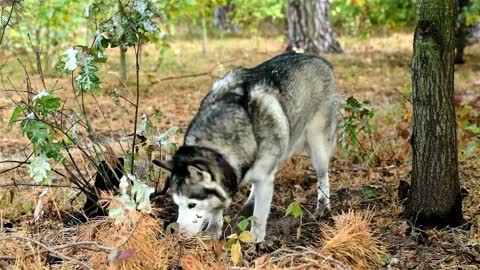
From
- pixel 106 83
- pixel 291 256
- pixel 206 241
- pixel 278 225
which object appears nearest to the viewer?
pixel 291 256

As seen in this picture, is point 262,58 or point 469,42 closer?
point 262,58

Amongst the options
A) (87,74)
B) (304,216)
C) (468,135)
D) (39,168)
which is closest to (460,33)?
(468,135)

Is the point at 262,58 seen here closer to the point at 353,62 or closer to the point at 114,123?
the point at 353,62

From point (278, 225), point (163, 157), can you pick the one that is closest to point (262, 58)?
point (163, 157)

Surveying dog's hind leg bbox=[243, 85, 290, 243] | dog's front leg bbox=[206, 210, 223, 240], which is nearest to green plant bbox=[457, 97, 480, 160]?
dog's hind leg bbox=[243, 85, 290, 243]

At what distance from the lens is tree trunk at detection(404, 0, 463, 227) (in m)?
3.55

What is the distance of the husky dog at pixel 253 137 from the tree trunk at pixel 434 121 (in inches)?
33.9

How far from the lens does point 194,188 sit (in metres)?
3.50

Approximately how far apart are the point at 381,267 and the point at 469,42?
45.4 ft

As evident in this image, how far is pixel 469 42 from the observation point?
15664mm

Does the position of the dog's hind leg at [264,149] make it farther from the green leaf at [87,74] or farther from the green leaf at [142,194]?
the green leaf at [87,74]

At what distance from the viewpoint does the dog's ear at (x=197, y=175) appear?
342 cm

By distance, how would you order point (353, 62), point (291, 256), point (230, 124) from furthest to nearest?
point (353, 62) → point (230, 124) → point (291, 256)

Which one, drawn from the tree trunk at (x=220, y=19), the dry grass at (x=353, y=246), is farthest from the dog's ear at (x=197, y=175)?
the tree trunk at (x=220, y=19)
